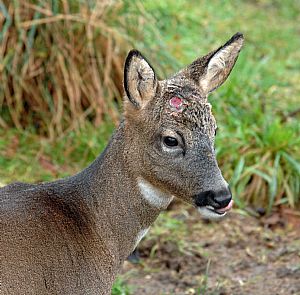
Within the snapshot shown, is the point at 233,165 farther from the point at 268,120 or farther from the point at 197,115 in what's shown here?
the point at 197,115

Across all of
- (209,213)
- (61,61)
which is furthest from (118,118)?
(209,213)

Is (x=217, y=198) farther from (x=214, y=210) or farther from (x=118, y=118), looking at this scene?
(x=118, y=118)

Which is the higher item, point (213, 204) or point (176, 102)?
point (176, 102)

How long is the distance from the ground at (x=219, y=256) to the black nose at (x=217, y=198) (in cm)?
132

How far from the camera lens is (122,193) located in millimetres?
4633

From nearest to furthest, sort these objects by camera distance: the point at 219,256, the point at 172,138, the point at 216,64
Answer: the point at 172,138
the point at 216,64
the point at 219,256

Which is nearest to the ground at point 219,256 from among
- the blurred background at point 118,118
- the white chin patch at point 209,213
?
the blurred background at point 118,118

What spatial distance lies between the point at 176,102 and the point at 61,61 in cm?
331

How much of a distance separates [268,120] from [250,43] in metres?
2.74

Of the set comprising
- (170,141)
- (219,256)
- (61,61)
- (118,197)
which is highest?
(170,141)

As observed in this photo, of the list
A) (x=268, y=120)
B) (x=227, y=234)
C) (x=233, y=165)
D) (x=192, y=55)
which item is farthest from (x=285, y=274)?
(x=192, y=55)

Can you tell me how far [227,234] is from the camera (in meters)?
6.87

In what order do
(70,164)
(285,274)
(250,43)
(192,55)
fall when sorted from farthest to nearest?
(250,43)
(192,55)
(70,164)
(285,274)

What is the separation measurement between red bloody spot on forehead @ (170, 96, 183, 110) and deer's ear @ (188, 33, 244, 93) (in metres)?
0.25
